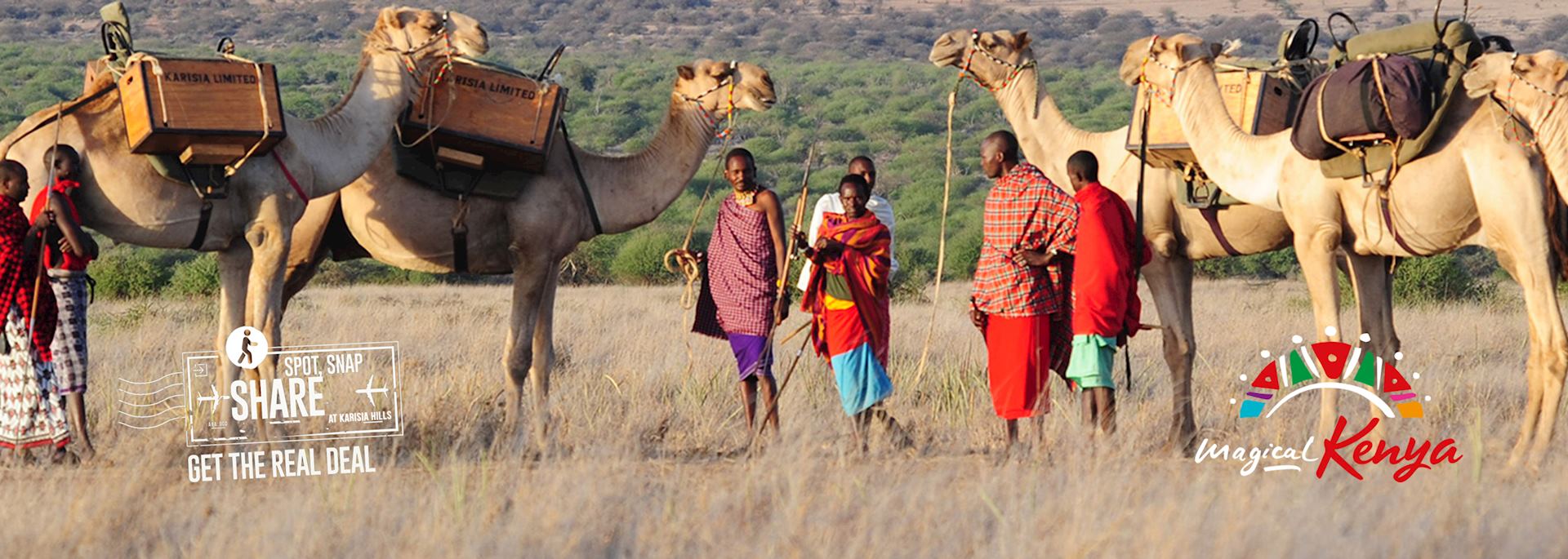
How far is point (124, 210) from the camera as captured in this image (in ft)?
26.5

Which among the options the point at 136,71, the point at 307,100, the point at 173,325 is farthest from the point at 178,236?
the point at 307,100

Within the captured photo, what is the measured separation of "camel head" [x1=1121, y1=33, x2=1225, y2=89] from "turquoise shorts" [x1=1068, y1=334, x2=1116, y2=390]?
1849mm

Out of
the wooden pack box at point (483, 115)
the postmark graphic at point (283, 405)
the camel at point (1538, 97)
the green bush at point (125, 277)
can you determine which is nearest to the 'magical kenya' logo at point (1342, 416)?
the camel at point (1538, 97)

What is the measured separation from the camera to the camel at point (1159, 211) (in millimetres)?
9414

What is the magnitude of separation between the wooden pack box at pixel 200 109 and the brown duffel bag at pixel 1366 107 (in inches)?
189

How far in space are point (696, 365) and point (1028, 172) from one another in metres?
4.15

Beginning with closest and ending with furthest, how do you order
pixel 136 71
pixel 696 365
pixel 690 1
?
pixel 136 71 → pixel 696 365 → pixel 690 1

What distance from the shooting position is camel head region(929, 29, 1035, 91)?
1038 centimetres

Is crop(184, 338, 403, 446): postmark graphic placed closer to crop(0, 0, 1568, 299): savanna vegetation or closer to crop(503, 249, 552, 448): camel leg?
crop(503, 249, 552, 448): camel leg

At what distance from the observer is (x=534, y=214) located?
9625 millimetres

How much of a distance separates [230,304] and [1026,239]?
3772mm

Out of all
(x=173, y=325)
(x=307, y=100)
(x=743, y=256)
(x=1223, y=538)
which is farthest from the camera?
(x=307, y=100)

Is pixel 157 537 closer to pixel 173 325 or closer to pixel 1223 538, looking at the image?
pixel 1223 538

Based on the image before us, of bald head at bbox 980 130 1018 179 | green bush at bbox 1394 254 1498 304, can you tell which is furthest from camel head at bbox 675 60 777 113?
green bush at bbox 1394 254 1498 304
